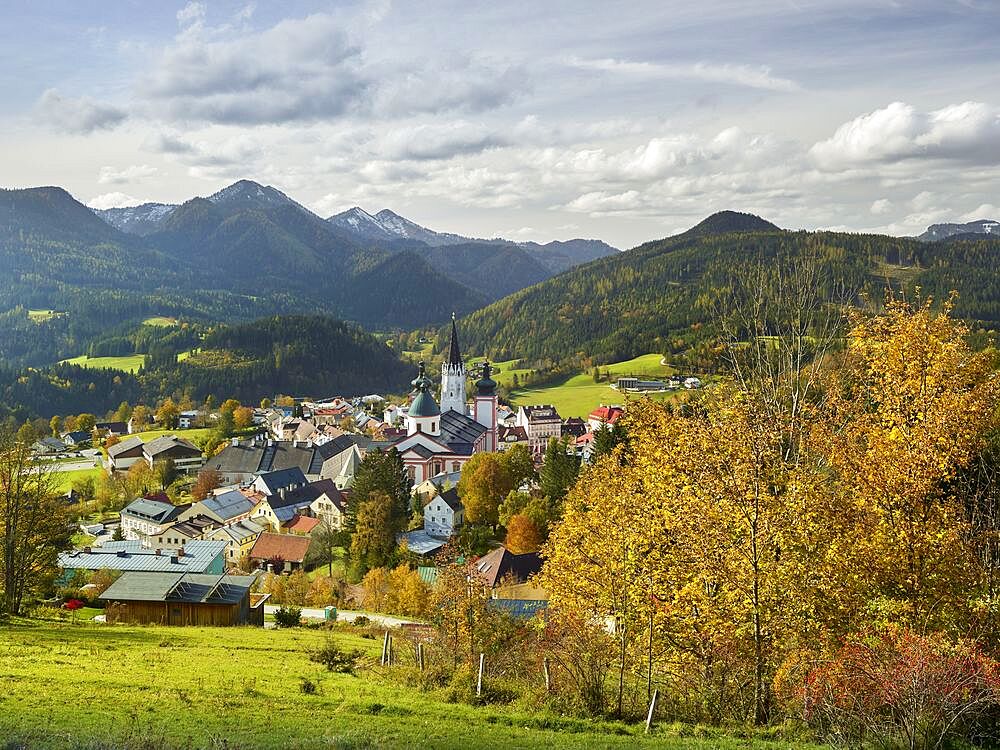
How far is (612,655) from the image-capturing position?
1802 cm

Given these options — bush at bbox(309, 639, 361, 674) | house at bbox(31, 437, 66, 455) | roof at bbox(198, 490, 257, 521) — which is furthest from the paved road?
house at bbox(31, 437, 66, 455)

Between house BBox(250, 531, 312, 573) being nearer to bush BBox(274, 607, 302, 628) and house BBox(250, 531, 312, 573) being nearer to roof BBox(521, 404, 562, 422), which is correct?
bush BBox(274, 607, 302, 628)

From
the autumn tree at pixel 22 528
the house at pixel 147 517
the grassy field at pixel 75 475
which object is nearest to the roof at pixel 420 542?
the autumn tree at pixel 22 528

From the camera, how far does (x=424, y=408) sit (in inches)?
3531

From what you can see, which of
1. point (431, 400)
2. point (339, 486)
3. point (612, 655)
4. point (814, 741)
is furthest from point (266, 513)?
point (814, 741)

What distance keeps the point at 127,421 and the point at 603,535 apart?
146m

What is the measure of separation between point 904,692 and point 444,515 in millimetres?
51141

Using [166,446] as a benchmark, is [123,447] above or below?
below

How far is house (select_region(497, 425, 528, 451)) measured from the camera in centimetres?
9391

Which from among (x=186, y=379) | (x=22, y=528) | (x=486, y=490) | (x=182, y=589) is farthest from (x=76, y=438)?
(x=182, y=589)

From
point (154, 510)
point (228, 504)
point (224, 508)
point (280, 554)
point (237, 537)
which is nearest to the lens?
point (280, 554)

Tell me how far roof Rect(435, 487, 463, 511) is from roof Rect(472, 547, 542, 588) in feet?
46.9

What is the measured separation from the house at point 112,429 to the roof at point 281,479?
62032 mm

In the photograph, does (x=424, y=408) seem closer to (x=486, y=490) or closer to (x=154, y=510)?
(x=154, y=510)
